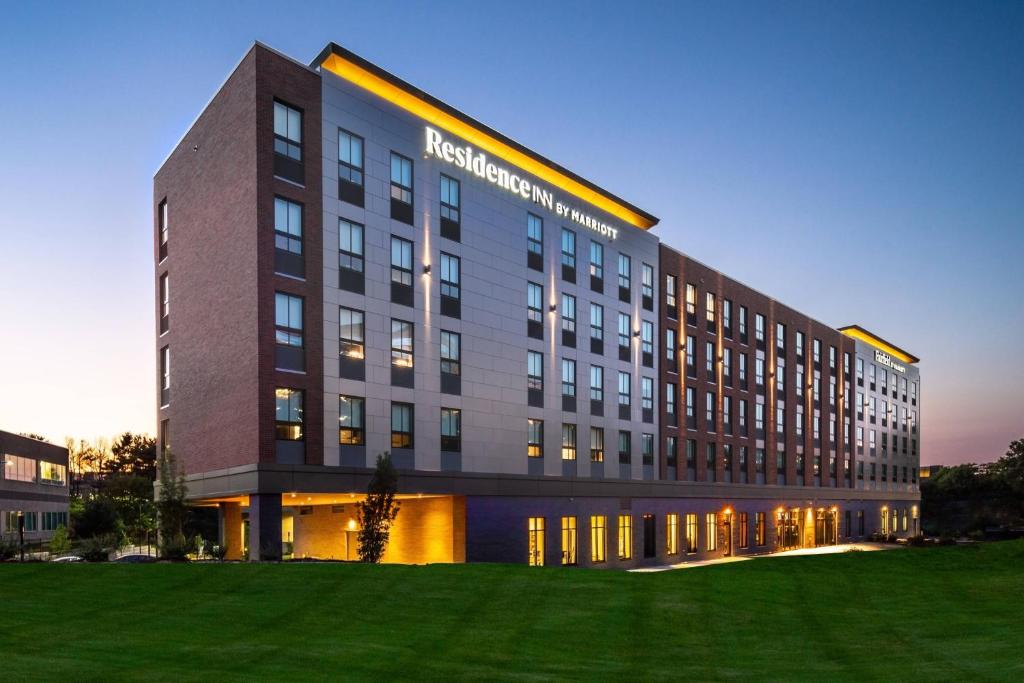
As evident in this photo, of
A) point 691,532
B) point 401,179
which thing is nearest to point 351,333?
point 401,179

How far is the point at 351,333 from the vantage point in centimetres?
3531

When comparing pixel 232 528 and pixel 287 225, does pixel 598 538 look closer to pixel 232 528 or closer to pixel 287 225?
pixel 232 528

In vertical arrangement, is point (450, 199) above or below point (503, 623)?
above

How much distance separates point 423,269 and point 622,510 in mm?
21156

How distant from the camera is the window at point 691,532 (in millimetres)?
57344

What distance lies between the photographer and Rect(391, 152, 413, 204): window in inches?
1481

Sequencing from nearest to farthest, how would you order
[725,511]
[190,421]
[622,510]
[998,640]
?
[998,640] → [190,421] → [622,510] → [725,511]

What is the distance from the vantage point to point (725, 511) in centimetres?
6256

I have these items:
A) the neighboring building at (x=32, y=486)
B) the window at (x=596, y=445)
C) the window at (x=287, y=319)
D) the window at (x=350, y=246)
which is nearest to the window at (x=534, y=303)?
the window at (x=596, y=445)

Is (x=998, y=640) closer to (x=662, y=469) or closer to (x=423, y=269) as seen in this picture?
(x=423, y=269)

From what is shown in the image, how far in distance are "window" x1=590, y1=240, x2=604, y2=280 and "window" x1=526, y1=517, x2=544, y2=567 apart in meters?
15.1

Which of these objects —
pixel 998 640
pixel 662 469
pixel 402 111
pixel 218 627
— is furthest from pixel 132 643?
pixel 662 469

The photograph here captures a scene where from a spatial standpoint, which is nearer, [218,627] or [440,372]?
[218,627]

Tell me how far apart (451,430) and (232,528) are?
1208 centimetres
